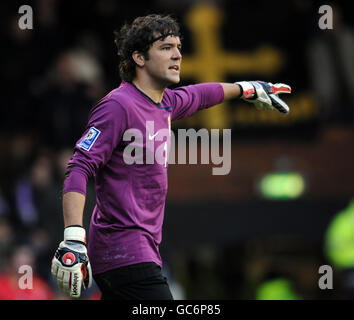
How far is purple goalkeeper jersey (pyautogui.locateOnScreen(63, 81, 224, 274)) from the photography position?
4844 mm

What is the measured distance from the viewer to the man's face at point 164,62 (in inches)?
200

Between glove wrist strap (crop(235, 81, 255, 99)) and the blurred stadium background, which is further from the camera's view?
the blurred stadium background

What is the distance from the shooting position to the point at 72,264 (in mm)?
4547

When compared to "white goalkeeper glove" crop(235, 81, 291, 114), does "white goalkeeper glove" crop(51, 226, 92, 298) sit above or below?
below

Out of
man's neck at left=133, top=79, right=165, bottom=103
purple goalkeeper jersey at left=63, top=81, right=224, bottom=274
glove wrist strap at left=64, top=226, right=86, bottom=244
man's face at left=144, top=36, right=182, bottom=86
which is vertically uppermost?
man's face at left=144, top=36, right=182, bottom=86

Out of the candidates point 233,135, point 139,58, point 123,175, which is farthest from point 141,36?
point 233,135

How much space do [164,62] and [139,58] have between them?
157 millimetres

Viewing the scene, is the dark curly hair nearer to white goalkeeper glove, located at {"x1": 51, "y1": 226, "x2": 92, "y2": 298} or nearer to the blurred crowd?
white goalkeeper glove, located at {"x1": 51, "y1": 226, "x2": 92, "y2": 298}

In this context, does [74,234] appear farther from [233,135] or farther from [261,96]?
[233,135]

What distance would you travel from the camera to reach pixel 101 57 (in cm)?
1126

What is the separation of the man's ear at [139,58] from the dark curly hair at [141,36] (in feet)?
0.06

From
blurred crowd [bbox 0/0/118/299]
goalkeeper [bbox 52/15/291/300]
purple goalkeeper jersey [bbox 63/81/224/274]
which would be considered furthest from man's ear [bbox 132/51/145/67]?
blurred crowd [bbox 0/0/118/299]

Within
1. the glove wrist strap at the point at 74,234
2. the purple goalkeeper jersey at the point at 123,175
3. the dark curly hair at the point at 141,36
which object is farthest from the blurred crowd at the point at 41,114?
the glove wrist strap at the point at 74,234

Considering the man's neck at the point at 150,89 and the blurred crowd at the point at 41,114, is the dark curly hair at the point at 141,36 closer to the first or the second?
the man's neck at the point at 150,89
